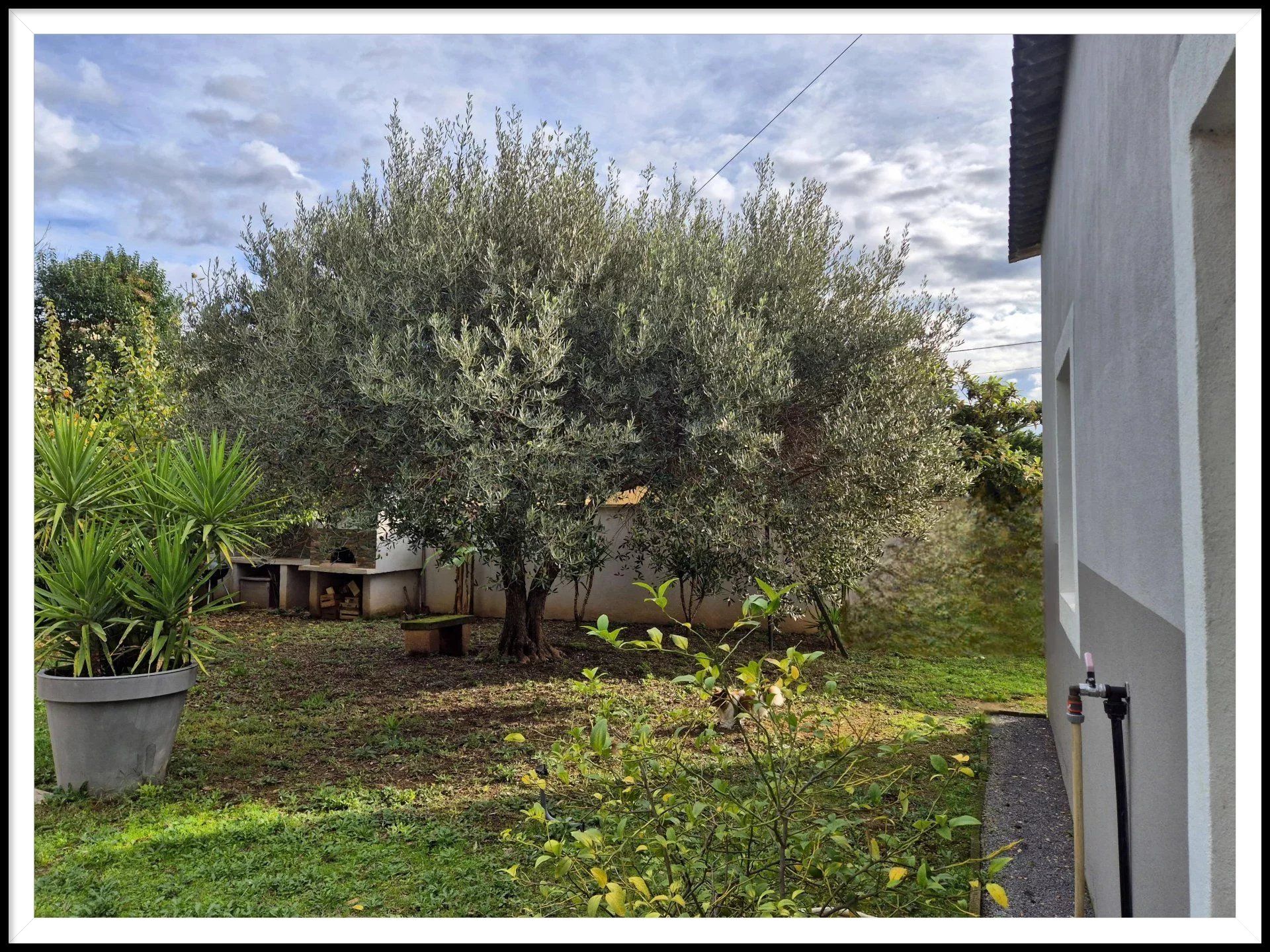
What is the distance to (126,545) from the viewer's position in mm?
4508

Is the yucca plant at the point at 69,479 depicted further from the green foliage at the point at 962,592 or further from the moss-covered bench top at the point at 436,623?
the green foliage at the point at 962,592

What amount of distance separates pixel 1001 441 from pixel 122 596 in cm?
890

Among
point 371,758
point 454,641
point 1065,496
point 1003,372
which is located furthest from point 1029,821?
point 1003,372

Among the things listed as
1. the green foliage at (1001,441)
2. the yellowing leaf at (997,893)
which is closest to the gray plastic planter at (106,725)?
the yellowing leaf at (997,893)

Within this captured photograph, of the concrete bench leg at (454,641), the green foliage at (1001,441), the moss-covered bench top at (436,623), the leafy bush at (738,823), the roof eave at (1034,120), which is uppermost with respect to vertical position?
the roof eave at (1034,120)

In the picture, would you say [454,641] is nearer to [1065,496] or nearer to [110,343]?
[1065,496]

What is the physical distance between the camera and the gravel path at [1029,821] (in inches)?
131

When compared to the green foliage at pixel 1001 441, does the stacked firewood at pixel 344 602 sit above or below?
below

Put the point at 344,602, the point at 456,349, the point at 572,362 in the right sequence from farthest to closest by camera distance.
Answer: the point at 344,602, the point at 572,362, the point at 456,349

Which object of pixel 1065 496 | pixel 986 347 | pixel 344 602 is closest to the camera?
pixel 1065 496

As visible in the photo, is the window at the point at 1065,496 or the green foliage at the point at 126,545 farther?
the window at the point at 1065,496

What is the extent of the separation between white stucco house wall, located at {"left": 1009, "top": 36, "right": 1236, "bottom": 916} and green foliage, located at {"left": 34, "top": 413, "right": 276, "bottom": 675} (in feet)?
13.7

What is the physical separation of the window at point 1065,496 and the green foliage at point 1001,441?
4.66 metres
